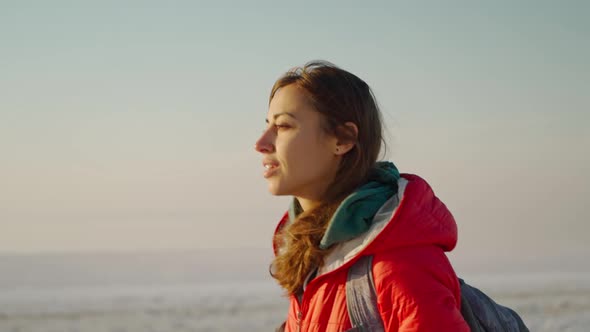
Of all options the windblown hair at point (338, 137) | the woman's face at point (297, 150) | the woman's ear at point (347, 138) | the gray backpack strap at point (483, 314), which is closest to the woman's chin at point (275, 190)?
the woman's face at point (297, 150)

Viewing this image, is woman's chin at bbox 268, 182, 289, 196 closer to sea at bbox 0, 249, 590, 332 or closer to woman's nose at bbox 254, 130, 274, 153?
woman's nose at bbox 254, 130, 274, 153

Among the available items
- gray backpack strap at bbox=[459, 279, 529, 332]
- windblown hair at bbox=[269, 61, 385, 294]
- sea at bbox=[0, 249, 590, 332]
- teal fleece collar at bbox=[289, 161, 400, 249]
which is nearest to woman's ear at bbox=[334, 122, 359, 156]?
windblown hair at bbox=[269, 61, 385, 294]

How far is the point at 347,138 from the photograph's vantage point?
2922 mm

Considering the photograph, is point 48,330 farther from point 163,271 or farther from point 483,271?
point 483,271

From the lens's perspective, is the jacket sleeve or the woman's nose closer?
the jacket sleeve

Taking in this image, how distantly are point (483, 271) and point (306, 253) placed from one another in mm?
11991

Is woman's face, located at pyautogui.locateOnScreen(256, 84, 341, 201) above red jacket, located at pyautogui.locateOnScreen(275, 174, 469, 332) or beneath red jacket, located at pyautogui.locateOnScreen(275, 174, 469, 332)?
above

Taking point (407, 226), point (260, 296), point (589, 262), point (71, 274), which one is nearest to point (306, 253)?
point (407, 226)

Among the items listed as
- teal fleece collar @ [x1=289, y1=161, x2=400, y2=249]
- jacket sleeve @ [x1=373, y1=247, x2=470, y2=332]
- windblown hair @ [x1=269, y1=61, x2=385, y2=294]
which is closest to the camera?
jacket sleeve @ [x1=373, y1=247, x2=470, y2=332]

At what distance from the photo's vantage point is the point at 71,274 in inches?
520

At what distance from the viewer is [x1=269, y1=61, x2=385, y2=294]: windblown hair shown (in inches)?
114

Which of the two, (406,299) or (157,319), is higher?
(406,299)

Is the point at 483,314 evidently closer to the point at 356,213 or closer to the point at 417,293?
the point at 417,293

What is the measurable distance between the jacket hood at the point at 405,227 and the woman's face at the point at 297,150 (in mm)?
308
